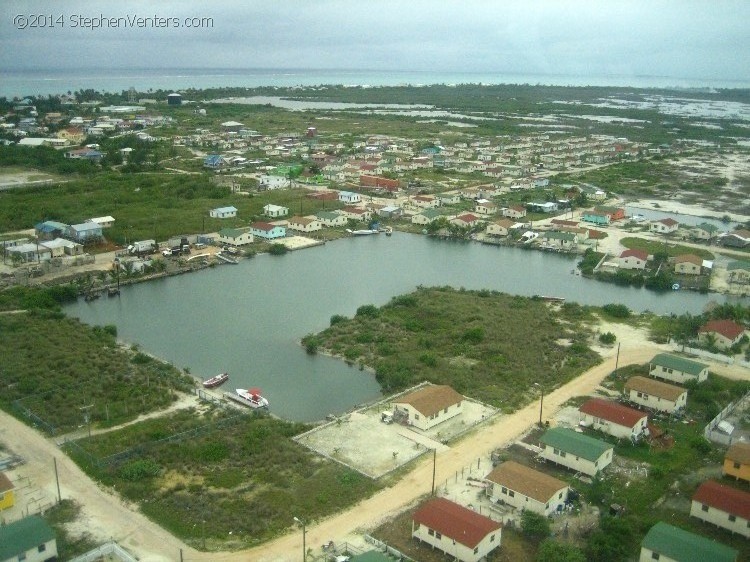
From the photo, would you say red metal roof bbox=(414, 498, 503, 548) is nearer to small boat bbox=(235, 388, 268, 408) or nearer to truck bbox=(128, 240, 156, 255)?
small boat bbox=(235, 388, 268, 408)

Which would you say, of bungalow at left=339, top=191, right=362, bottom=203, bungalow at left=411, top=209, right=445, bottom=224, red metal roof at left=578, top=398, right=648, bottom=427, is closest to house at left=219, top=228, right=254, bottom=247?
bungalow at left=411, top=209, right=445, bottom=224

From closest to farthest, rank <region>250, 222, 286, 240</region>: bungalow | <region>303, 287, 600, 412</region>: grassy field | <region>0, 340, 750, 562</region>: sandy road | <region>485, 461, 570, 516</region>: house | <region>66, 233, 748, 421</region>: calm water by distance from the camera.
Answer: <region>0, 340, 750, 562</region>: sandy road → <region>485, 461, 570, 516</region>: house → <region>303, 287, 600, 412</region>: grassy field → <region>66, 233, 748, 421</region>: calm water → <region>250, 222, 286, 240</region>: bungalow

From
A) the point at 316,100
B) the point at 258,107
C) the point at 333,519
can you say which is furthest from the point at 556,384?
the point at 316,100

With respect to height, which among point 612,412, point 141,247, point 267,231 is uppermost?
point 267,231

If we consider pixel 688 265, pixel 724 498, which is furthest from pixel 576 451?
pixel 688 265

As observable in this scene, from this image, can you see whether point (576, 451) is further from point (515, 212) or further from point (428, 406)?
point (515, 212)

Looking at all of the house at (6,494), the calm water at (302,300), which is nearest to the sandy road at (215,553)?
the house at (6,494)

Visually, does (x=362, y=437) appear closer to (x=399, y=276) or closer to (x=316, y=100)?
(x=399, y=276)
